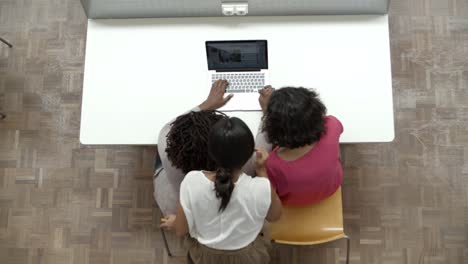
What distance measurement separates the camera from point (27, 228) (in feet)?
7.55

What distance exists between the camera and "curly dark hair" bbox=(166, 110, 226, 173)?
1.49 metres

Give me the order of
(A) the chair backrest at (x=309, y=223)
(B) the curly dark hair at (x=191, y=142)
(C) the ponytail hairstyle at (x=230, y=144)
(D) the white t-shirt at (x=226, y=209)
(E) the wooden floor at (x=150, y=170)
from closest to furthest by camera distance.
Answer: (C) the ponytail hairstyle at (x=230, y=144), (D) the white t-shirt at (x=226, y=209), (B) the curly dark hair at (x=191, y=142), (A) the chair backrest at (x=309, y=223), (E) the wooden floor at (x=150, y=170)

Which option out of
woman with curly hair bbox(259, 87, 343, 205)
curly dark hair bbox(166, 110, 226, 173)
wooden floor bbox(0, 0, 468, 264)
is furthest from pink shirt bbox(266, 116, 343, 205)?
wooden floor bbox(0, 0, 468, 264)

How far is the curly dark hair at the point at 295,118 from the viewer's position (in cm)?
144

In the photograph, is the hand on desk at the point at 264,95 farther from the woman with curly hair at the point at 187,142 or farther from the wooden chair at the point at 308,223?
the wooden chair at the point at 308,223

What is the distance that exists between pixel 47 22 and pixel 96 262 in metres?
1.37

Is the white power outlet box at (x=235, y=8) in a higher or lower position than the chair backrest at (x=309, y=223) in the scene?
higher

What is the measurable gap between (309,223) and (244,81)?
0.59 meters

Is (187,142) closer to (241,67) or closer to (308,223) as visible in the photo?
(241,67)

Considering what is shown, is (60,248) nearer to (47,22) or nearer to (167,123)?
(167,123)

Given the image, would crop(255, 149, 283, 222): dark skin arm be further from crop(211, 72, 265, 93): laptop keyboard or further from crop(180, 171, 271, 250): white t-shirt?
crop(211, 72, 265, 93): laptop keyboard

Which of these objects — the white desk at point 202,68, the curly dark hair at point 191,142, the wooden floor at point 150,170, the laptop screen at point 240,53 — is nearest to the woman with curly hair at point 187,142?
the curly dark hair at point 191,142

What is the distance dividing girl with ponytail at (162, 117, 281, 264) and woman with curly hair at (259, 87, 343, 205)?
0.07 metres

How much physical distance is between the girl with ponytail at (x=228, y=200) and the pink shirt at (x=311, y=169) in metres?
0.06
